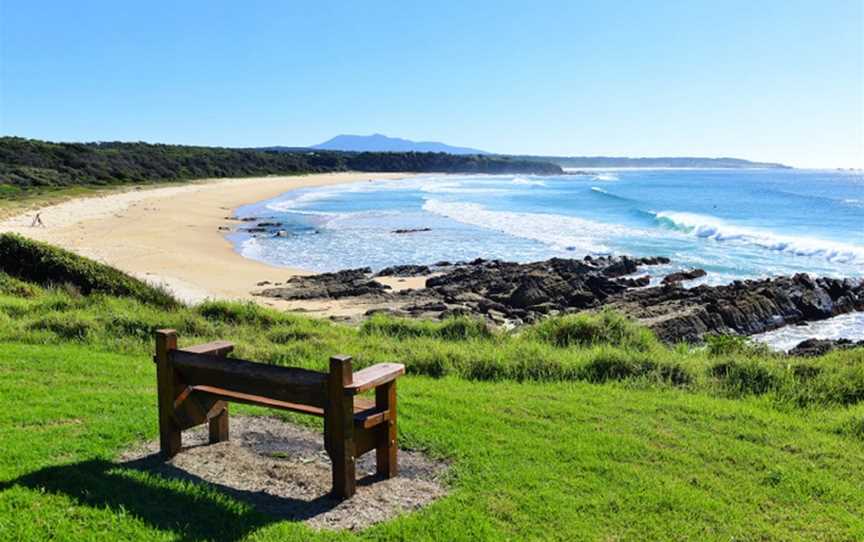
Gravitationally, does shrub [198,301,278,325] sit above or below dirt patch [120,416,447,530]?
below

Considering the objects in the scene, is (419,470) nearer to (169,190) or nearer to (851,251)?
(851,251)

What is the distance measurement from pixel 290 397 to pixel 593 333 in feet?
22.8

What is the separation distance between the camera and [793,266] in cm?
2734

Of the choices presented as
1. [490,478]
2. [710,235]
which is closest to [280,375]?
[490,478]

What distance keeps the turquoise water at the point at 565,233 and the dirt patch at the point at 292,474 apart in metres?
20.0

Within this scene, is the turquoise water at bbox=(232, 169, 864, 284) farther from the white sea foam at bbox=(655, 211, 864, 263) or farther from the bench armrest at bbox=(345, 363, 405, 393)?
the bench armrest at bbox=(345, 363, 405, 393)

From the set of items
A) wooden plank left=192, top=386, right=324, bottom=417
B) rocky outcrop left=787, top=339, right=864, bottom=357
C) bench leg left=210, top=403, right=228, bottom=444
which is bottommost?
rocky outcrop left=787, top=339, right=864, bottom=357

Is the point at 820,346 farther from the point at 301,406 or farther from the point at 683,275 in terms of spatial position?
→ the point at 301,406

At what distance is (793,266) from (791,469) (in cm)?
2425

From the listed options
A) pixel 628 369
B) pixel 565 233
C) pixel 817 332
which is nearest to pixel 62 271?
pixel 628 369

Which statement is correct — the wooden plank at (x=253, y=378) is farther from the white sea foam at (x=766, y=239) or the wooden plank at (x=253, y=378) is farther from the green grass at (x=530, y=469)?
the white sea foam at (x=766, y=239)

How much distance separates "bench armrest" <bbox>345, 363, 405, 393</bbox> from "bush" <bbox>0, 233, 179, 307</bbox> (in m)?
10.6

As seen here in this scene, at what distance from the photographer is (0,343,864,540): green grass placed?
448 centimetres

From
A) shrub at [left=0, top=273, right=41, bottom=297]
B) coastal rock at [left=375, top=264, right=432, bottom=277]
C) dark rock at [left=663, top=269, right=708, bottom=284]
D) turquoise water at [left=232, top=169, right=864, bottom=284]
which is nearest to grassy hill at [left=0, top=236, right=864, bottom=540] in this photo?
shrub at [left=0, top=273, right=41, bottom=297]
